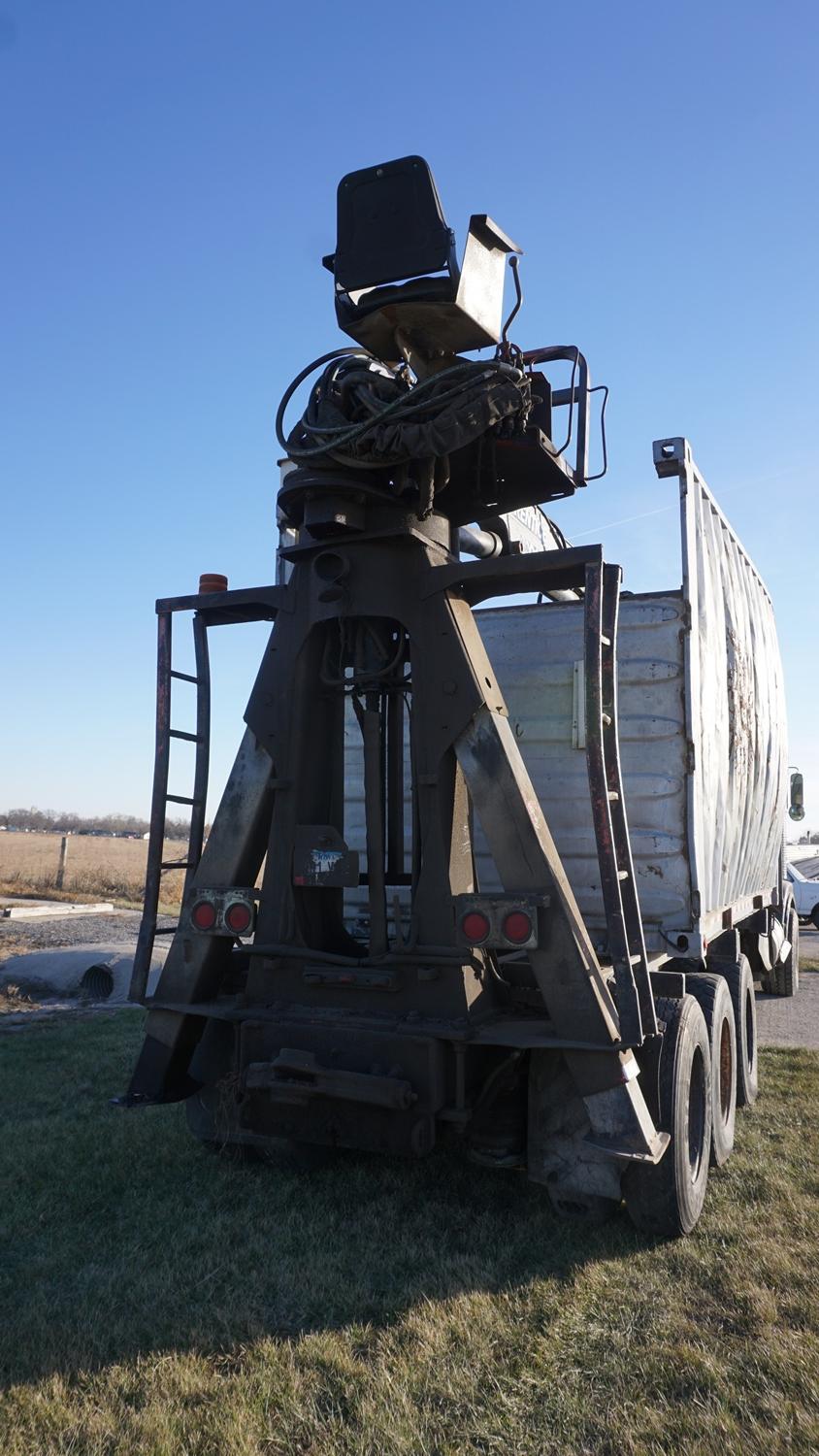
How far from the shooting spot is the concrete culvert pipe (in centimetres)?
1126

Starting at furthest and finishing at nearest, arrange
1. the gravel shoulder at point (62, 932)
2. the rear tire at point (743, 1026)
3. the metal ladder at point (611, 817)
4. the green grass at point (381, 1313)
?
the gravel shoulder at point (62, 932)
the rear tire at point (743, 1026)
the metal ladder at point (611, 817)
the green grass at point (381, 1313)

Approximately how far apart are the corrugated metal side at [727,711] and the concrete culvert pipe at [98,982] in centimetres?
670

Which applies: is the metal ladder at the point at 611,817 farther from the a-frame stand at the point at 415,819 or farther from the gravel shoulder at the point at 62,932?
the gravel shoulder at the point at 62,932

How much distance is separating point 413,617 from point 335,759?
86 centimetres

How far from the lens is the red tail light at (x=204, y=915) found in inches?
193

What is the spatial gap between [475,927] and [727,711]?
343cm

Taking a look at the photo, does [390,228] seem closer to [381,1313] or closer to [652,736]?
[652,736]

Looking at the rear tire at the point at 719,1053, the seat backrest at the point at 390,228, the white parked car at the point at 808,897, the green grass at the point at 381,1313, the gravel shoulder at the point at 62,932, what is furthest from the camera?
the white parked car at the point at 808,897

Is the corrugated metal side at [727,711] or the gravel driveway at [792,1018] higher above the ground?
the corrugated metal side at [727,711]

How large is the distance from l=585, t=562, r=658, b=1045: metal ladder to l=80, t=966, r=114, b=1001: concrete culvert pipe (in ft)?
27.1

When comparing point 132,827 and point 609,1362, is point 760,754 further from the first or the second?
point 132,827

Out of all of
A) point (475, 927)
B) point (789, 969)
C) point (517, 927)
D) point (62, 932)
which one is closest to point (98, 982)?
point (62, 932)

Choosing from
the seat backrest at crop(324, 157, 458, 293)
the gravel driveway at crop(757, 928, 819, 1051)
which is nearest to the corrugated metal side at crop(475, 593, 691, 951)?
the seat backrest at crop(324, 157, 458, 293)

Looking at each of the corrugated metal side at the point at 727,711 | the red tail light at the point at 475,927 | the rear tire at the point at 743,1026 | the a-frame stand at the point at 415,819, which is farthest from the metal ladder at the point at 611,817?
the rear tire at the point at 743,1026
